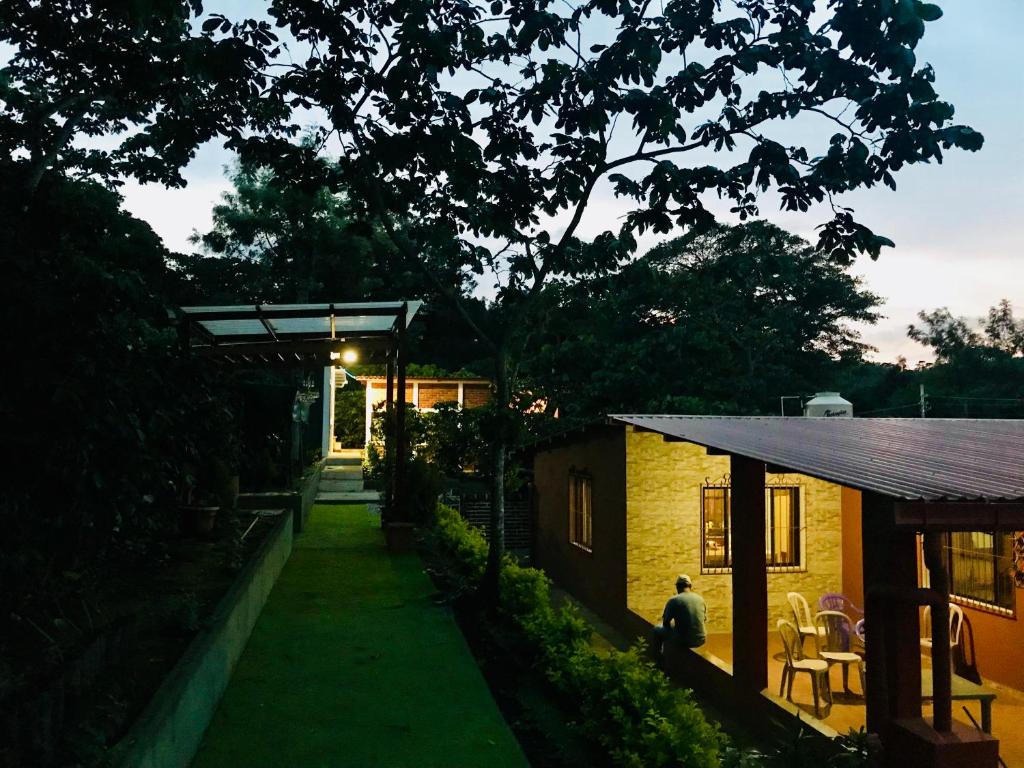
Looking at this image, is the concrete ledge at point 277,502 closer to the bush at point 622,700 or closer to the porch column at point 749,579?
the bush at point 622,700

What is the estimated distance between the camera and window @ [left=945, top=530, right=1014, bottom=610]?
942 centimetres

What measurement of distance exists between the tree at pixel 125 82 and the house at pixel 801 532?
582cm

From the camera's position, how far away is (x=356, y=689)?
5.96 metres

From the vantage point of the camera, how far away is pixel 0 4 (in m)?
9.01

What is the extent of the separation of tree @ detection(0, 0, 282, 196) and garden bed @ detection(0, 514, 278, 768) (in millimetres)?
2627

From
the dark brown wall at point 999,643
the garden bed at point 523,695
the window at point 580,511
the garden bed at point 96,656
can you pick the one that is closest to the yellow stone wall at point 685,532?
the window at point 580,511

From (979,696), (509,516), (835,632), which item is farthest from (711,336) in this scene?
(979,696)

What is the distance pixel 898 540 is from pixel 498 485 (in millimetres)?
4017

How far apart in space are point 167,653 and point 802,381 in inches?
1175

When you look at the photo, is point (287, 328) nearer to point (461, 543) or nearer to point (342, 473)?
point (461, 543)

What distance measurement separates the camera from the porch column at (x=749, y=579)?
801 cm

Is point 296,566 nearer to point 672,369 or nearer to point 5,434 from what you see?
point 5,434

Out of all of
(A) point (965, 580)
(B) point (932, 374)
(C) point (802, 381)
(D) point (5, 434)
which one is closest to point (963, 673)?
(A) point (965, 580)

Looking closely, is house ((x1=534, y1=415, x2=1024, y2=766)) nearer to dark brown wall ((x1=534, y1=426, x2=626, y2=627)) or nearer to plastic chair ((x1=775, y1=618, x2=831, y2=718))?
dark brown wall ((x1=534, y1=426, x2=626, y2=627))
